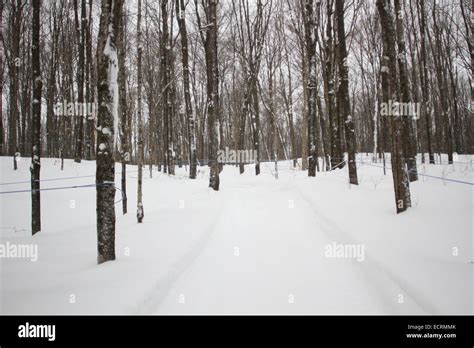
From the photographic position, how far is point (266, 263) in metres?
4.93

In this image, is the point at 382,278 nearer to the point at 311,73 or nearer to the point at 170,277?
the point at 170,277

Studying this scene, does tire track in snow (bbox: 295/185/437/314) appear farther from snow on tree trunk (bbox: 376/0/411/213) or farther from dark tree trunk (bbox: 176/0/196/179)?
dark tree trunk (bbox: 176/0/196/179)

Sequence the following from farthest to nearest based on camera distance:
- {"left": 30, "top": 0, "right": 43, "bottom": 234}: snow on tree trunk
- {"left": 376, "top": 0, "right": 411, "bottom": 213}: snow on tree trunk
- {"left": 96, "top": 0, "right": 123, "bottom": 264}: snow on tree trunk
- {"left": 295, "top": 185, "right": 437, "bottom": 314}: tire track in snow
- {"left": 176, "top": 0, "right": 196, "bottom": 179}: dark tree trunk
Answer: {"left": 176, "top": 0, "right": 196, "bottom": 179}: dark tree trunk → {"left": 30, "top": 0, "right": 43, "bottom": 234}: snow on tree trunk → {"left": 376, "top": 0, "right": 411, "bottom": 213}: snow on tree trunk → {"left": 96, "top": 0, "right": 123, "bottom": 264}: snow on tree trunk → {"left": 295, "top": 185, "right": 437, "bottom": 314}: tire track in snow

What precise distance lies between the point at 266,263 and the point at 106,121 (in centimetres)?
370

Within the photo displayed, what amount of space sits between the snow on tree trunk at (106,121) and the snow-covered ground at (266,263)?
0.58 meters

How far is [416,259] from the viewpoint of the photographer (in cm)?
445

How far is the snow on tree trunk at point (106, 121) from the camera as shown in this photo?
Answer: 473 cm

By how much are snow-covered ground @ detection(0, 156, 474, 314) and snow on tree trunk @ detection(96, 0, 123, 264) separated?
58 centimetres

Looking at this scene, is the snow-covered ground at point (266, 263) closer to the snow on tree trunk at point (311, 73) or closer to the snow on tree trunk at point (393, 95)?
the snow on tree trunk at point (393, 95)

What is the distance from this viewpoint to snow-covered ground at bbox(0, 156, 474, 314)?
3.51 m
